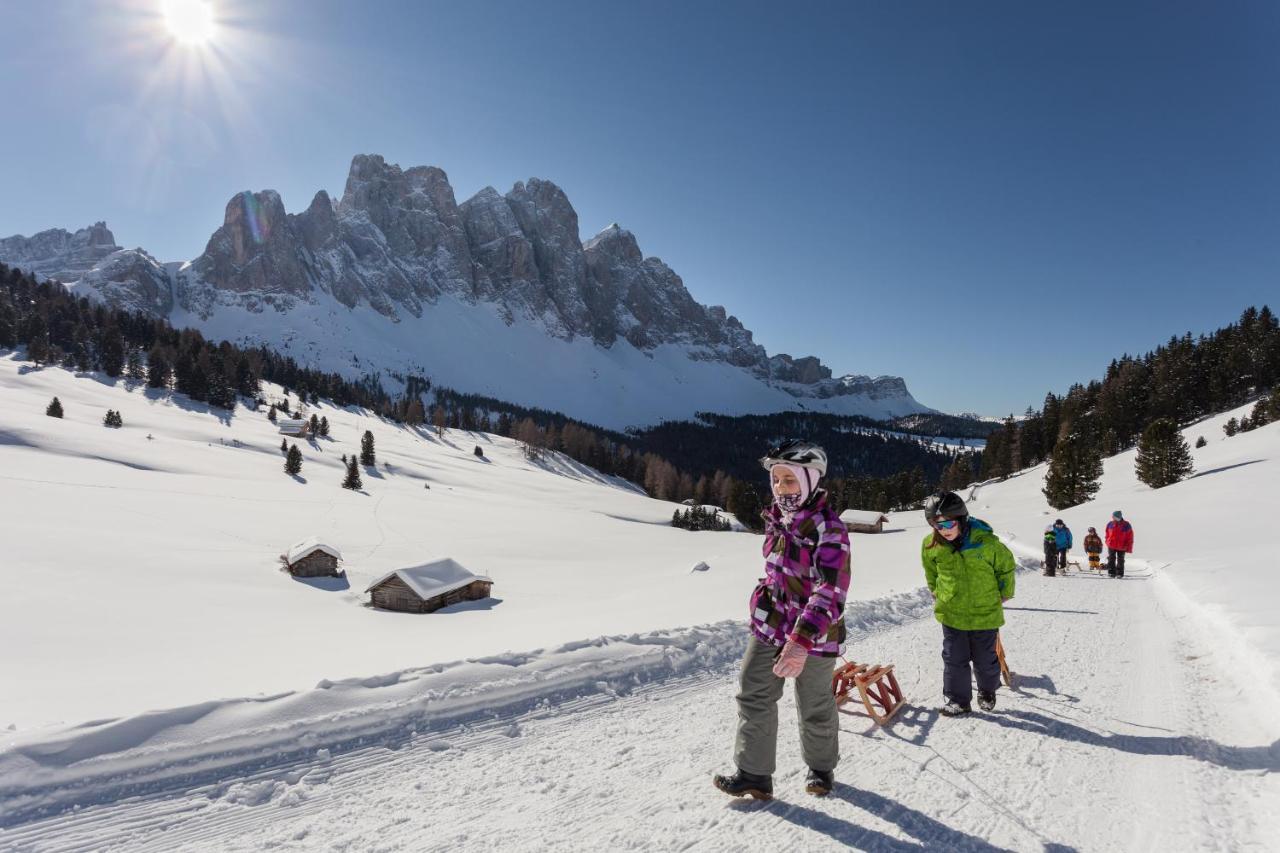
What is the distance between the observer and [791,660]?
3.93m

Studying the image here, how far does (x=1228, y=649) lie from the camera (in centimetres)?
801

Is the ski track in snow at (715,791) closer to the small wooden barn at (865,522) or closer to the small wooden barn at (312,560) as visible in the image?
the small wooden barn at (312,560)

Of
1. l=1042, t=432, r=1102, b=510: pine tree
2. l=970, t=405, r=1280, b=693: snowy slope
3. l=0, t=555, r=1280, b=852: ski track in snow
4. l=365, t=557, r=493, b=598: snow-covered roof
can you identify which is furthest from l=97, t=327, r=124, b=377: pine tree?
l=1042, t=432, r=1102, b=510: pine tree

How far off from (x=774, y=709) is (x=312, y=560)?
2577 centimetres

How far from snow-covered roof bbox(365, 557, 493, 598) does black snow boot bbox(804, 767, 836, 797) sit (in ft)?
65.7

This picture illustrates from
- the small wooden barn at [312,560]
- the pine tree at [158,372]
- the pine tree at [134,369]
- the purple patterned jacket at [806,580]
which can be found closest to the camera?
the purple patterned jacket at [806,580]

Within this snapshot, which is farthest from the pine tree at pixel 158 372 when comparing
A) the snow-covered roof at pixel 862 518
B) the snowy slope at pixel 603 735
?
the snow-covered roof at pixel 862 518

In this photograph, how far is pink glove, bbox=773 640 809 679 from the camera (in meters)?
3.93

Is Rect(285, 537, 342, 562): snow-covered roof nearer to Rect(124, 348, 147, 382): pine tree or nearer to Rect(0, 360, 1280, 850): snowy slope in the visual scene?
Rect(0, 360, 1280, 850): snowy slope

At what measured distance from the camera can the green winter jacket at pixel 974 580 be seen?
6207mm

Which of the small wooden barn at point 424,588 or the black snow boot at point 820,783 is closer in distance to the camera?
the black snow boot at point 820,783

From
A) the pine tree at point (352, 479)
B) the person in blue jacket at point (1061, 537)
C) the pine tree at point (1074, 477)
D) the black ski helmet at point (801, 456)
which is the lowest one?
the person in blue jacket at point (1061, 537)

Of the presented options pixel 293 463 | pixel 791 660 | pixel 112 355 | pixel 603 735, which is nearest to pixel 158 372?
pixel 112 355

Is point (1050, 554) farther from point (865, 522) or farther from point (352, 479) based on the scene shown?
point (352, 479)
